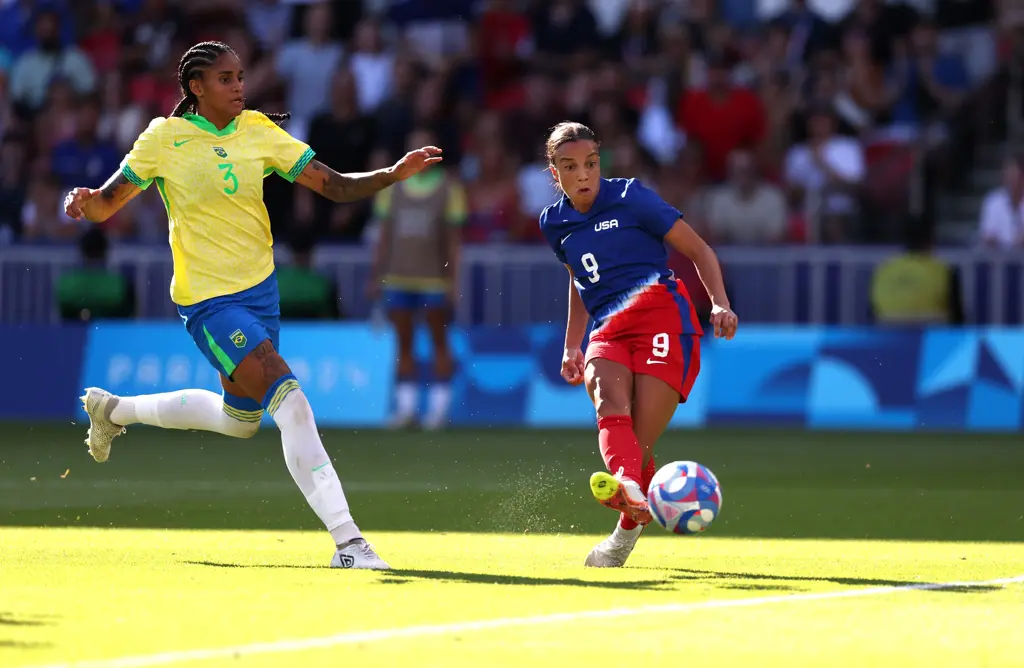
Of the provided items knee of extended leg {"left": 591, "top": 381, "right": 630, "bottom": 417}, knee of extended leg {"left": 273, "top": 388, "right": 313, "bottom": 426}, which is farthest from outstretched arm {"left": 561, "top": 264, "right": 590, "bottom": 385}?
knee of extended leg {"left": 273, "top": 388, "right": 313, "bottom": 426}

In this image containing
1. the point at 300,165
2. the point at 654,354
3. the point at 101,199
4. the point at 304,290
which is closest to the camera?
the point at 654,354

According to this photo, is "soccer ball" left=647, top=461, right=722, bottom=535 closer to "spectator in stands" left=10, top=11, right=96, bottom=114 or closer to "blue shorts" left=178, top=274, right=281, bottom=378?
"blue shorts" left=178, top=274, right=281, bottom=378

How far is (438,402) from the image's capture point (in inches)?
788

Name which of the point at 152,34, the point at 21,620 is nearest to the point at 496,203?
the point at 152,34

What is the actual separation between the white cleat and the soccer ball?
0.89ft

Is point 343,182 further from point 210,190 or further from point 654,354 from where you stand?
point 654,354

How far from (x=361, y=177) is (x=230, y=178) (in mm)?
643

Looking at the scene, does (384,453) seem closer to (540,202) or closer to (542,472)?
(542,472)

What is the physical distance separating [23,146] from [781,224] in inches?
385

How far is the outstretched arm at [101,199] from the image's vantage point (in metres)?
9.51

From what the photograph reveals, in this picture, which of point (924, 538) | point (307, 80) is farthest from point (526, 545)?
point (307, 80)

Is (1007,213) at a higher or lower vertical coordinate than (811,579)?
higher

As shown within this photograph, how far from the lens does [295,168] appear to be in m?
9.86

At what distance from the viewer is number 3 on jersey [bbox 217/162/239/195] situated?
969cm
